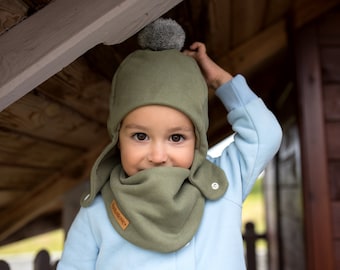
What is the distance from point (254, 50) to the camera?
208cm

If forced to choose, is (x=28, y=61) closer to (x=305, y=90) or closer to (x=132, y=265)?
(x=132, y=265)

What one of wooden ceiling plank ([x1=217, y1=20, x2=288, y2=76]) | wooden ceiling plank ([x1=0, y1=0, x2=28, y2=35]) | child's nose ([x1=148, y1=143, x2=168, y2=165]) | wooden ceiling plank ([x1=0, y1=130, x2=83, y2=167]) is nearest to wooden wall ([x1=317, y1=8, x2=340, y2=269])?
wooden ceiling plank ([x1=217, y1=20, x2=288, y2=76])

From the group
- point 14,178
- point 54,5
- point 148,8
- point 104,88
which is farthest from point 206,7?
point 14,178

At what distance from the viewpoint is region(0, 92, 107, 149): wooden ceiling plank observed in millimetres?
1413

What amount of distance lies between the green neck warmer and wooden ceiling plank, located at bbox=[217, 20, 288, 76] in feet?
2.93

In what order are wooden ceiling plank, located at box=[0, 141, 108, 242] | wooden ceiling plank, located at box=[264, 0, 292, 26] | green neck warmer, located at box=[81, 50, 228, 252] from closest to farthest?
green neck warmer, located at box=[81, 50, 228, 252] < wooden ceiling plank, located at box=[264, 0, 292, 26] < wooden ceiling plank, located at box=[0, 141, 108, 242]

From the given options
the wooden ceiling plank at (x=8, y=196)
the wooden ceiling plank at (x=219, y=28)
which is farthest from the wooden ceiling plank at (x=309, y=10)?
the wooden ceiling plank at (x=8, y=196)

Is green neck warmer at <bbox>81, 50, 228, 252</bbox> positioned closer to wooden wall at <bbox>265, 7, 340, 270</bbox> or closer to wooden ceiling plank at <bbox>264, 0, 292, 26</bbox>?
wooden ceiling plank at <bbox>264, 0, 292, 26</bbox>

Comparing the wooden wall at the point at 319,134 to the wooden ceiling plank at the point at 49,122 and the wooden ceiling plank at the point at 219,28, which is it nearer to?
the wooden ceiling plank at the point at 219,28

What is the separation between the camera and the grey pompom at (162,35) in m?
1.17

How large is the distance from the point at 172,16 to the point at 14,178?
0.91m

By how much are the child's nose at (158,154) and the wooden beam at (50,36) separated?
0.27 metres

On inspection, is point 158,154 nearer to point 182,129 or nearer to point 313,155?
point 182,129

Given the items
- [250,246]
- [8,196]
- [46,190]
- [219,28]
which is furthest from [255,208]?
[219,28]
